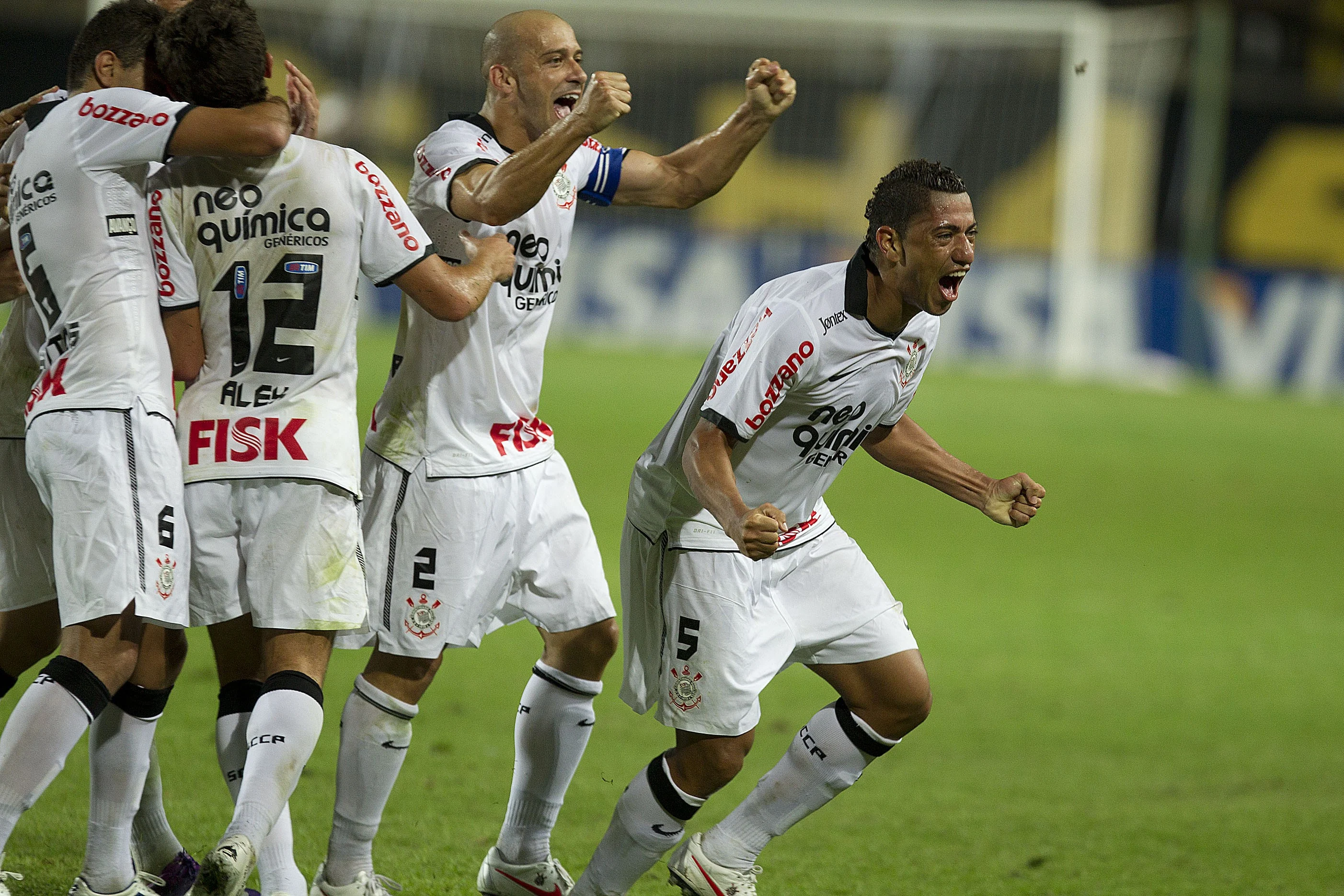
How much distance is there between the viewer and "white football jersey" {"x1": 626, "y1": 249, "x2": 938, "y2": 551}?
11.8 ft

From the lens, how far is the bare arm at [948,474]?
12.5 feet

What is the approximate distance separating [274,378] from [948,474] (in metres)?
1.78

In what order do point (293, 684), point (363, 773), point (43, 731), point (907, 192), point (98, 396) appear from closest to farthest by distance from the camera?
point (43, 731) < point (98, 396) < point (293, 684) < point (907, 192) < point (363, 773)

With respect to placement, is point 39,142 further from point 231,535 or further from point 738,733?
point 738,733

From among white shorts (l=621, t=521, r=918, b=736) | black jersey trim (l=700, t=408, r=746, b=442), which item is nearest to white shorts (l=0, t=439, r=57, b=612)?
white shorts (l=621, t=521, r=918, b=736)

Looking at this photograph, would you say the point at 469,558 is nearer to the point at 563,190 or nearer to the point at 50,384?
the point at 563,190

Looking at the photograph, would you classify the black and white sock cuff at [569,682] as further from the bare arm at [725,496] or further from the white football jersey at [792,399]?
the bare arm at [725,496]

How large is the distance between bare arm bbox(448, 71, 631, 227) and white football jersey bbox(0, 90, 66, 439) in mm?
1133

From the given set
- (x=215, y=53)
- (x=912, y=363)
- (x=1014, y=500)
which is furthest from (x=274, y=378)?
(x=1014, y=500)

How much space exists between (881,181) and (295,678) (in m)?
1.87

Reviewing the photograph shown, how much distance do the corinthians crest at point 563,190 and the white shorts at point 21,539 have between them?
153cm

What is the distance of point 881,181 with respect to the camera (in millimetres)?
3779

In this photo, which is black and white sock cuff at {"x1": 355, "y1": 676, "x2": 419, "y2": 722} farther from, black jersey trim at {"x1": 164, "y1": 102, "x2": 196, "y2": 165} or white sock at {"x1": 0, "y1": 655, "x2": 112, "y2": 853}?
black jersey trim at {"x1": 164, "y1": 102, "x2": 196, "y2": 165}

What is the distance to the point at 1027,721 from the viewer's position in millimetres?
6430
